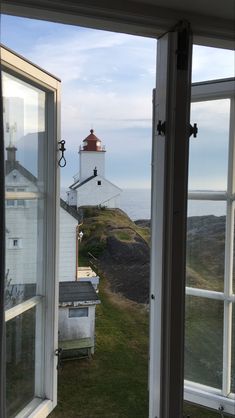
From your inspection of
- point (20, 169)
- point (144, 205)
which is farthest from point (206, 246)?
point (20, 169)

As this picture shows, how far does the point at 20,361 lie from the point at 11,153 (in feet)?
2.44

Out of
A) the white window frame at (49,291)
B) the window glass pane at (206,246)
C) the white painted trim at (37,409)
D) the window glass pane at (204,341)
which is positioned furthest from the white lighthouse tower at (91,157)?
the white painted trim at (37,409)

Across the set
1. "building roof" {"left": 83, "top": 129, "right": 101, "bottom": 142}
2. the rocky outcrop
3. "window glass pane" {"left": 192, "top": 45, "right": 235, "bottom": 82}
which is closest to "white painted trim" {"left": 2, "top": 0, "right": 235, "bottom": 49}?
"window glass pane" {"left": 192, "top": 45, "right": 235, "bottom": 82}

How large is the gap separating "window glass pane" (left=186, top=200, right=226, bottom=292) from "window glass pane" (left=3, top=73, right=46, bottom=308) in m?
0.64

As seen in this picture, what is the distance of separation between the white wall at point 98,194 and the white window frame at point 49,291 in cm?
13

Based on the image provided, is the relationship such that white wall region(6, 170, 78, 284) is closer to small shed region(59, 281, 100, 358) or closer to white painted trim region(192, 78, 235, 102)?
small shed region(59, 281, 100, 358)

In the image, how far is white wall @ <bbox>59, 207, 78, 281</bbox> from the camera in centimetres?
166

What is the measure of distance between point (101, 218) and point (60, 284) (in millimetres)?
339

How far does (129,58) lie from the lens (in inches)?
61.1

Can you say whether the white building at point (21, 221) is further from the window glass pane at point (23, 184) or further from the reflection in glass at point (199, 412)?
the reflection in glass at point (199, 412)

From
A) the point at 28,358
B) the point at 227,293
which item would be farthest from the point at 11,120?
the point at 227,293

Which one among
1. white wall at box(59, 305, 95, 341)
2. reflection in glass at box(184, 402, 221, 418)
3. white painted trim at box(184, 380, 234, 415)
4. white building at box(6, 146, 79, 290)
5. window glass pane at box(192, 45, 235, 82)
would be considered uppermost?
window glass pane at box(192, 45, 235, 82)

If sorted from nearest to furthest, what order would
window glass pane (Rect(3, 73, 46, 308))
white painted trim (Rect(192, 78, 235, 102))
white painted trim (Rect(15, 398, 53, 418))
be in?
window glass pane (Rect(3, 73, 46, 308)) < white painted trim (Rect(15, 398, 53, 418)) < white painted trim (Rect(192, 78, 235, 102))

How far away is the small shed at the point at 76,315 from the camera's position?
1.72m
